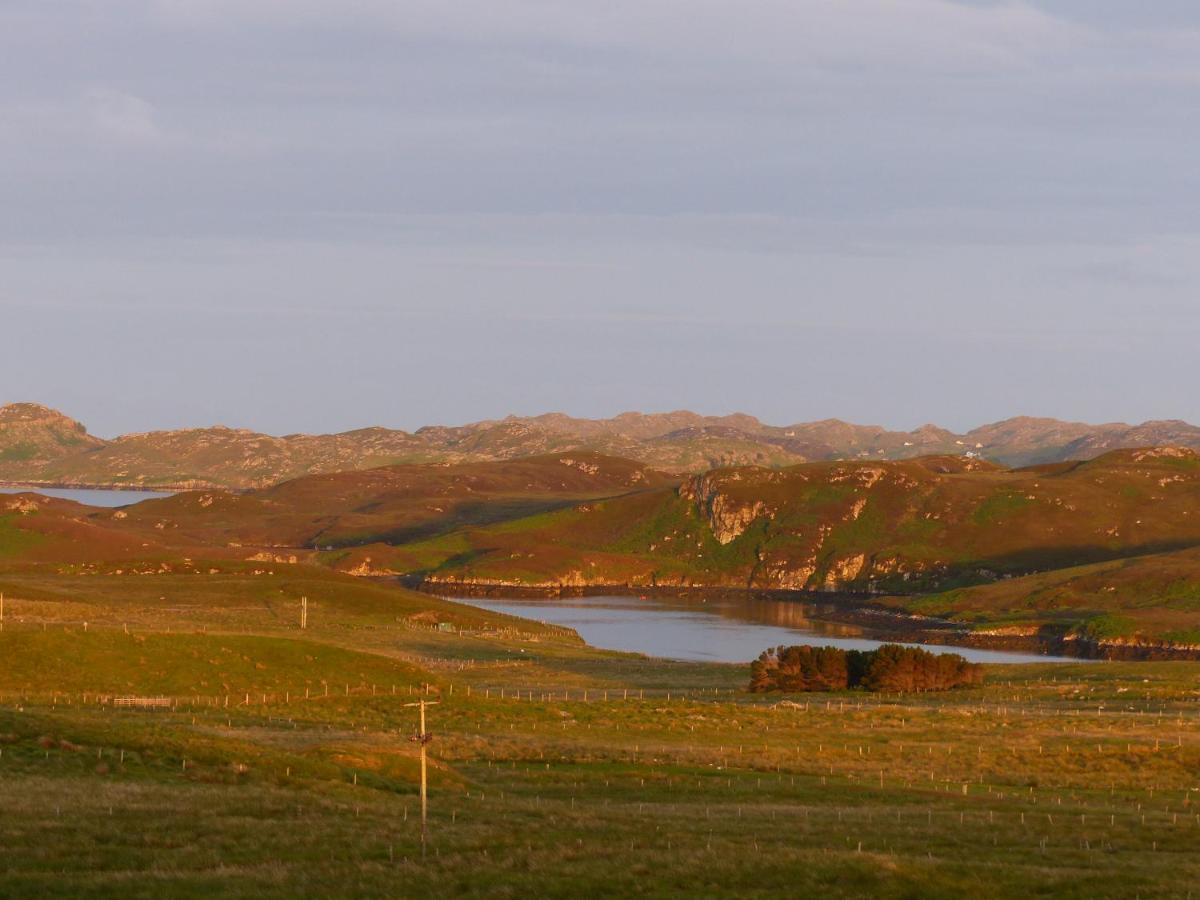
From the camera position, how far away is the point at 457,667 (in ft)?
384

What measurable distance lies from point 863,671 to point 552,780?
61.2 m

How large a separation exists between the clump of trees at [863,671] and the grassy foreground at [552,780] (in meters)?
3.68

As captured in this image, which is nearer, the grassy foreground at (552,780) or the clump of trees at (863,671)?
the grassy foreground at (552,780)

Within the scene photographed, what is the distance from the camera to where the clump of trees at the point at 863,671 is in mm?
110938

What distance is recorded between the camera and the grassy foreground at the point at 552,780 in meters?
34.7

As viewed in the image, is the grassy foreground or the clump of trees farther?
the clump of trees

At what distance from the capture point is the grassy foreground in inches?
1364

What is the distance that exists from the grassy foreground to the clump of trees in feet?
12.1

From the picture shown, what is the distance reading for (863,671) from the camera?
114562 millimetres

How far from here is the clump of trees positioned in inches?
4368

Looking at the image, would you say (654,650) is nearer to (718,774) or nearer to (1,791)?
(718,774)

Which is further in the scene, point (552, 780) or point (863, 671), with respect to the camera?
point (863, 671)

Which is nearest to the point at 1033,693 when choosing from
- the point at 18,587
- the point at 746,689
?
the point at 746,689

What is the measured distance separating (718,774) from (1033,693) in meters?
53.5
